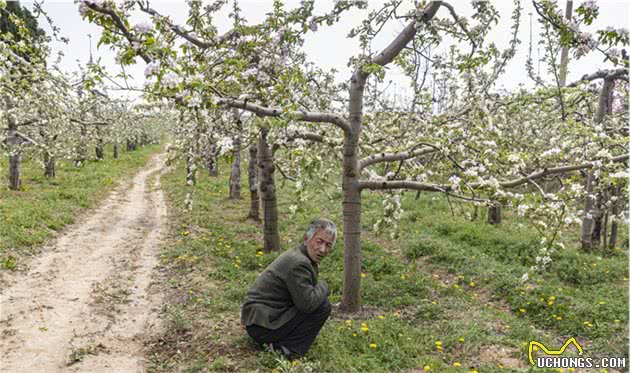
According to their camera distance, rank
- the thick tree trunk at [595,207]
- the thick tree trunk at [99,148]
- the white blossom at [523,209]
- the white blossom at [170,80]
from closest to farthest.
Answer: the white blossom at [170,80]
the white blossom at [523,209]
the thick tree trunk at [595,207]
the thick tree trunk at [99,148]

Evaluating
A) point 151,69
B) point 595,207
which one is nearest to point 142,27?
point 151,69

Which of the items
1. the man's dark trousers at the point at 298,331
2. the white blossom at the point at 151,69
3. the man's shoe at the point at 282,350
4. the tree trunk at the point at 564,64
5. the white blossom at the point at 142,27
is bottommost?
the man's shoe at the point at 282,350

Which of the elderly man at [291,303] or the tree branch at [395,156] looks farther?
the tree branch at [395,156]

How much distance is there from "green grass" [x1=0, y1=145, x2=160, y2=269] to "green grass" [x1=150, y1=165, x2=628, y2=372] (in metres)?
3.24

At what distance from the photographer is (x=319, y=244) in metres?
5.58

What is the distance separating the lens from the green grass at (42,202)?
10.8 meters

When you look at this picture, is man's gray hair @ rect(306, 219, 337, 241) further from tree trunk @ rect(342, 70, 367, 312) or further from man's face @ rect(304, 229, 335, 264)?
tree trunk @ rect(342, 70, 367, 312)

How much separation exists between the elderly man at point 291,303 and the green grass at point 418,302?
275mm

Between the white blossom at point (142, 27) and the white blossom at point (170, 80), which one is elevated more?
the white blossom at point (142, 27)

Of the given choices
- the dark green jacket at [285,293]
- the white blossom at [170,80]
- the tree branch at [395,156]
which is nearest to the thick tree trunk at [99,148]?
the tree branch at [395,156]

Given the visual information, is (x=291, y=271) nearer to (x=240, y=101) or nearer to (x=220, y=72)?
(x=240, y=101)

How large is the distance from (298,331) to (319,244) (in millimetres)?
1124

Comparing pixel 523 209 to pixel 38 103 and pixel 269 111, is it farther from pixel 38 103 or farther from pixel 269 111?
pixel 38 103

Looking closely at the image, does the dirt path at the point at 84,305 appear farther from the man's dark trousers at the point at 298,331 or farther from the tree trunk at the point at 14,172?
the tree trunk at the point at 14,172
